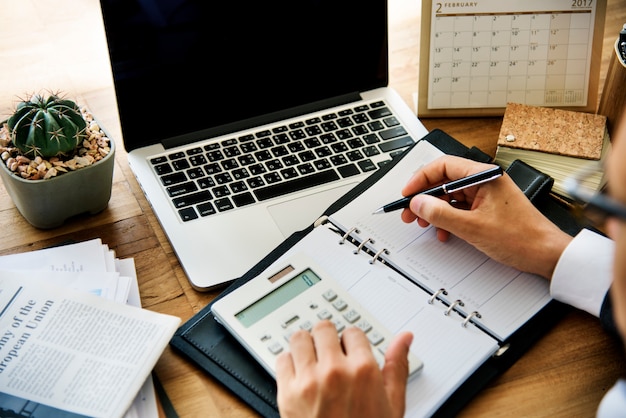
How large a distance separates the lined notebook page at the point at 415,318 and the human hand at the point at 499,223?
10 cm

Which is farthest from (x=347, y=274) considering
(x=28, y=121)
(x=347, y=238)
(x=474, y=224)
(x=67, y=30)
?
(x=67, y=30)

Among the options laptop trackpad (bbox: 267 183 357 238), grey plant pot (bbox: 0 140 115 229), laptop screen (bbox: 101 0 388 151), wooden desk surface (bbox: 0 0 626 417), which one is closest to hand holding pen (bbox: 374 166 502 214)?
laptop trackpad (bbox: 267 183 357 238)

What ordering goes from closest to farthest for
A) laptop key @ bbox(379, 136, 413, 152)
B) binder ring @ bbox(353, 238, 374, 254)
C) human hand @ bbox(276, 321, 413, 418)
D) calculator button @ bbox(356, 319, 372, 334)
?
human hand @ bbox(276, 321, 413, 418) → calculator button @ bbox(356, 319, 372, 334) → binder ring @ bbox(353, 238, 374, 254) → laptop key @ bbox(379, 136, 413, 152)

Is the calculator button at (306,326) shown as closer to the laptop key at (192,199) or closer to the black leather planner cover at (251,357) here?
the black leather planner cover at (251,357)

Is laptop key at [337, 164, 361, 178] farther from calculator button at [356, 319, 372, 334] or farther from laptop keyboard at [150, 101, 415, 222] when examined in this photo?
calculator button at [356, 319, 372, 334]

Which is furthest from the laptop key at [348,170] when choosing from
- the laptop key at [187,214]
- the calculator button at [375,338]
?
the calculator button at [375,338]

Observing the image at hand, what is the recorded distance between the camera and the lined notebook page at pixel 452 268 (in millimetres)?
990

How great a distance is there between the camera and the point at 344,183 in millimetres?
1207

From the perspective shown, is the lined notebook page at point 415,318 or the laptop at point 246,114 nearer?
the lined notebook page at point 415,318

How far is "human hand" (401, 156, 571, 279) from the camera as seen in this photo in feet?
3.35

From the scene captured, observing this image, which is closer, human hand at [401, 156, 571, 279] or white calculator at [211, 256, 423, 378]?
white calculator at [211, 256, 423, 378]

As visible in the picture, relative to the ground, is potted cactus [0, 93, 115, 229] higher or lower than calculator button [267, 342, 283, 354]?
higher

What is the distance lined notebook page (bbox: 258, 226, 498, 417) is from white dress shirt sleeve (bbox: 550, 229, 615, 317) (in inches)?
5.2

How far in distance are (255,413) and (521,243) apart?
42 cm
